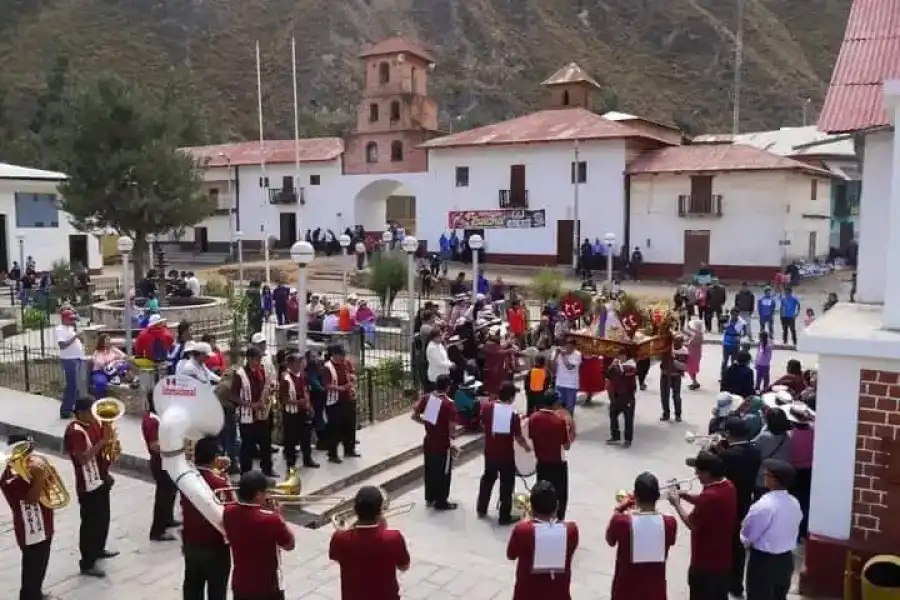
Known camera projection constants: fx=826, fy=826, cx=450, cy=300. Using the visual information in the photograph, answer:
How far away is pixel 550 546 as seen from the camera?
5004 mm

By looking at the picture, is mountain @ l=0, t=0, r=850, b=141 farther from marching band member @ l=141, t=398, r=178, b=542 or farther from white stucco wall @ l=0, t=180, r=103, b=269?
marching band member @ l=141, t=398, r=178, b=542

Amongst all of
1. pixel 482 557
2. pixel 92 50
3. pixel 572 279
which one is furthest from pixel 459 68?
pixel 482 557

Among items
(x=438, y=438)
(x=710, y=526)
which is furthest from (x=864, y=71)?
(x=438, y=438)

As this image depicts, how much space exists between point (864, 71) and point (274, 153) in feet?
136

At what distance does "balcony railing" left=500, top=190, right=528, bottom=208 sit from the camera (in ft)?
122

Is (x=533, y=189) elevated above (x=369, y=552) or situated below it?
above

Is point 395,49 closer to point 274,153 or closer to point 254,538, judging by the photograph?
point 274,153

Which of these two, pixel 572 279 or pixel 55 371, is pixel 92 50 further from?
pixel 55 371

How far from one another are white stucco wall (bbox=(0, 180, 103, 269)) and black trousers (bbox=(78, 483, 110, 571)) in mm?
28569

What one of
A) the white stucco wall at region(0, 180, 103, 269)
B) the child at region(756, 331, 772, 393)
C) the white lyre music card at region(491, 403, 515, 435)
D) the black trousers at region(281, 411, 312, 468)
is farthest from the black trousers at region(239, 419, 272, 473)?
the white stucco wall at region(0, 180, 103, 269)

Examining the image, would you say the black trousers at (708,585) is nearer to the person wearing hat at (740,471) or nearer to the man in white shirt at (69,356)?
the person wearing hat at (740,471)

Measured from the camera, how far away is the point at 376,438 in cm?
1147

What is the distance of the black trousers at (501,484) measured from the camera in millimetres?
8367

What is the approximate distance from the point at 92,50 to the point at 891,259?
82.7m
